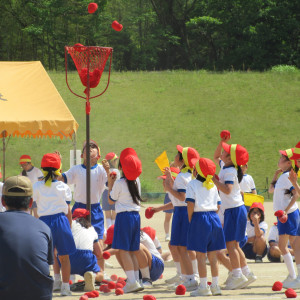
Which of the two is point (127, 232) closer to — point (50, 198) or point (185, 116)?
point (50, 198)

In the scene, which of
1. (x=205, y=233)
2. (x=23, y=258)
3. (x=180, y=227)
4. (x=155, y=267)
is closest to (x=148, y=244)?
(x=155, y=267)

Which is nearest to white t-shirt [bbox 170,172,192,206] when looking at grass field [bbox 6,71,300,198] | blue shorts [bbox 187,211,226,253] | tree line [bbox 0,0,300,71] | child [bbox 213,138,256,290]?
child [bbox 213,138,256,290]

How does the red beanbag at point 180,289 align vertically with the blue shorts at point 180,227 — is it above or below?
below

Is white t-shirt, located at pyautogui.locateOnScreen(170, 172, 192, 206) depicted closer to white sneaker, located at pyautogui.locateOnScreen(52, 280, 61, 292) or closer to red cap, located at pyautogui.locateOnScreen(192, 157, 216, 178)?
red cap, located at pyautogui.locateOnScreen(192, 157, 216, 178)

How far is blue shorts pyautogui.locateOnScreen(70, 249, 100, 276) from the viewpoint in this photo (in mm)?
7824

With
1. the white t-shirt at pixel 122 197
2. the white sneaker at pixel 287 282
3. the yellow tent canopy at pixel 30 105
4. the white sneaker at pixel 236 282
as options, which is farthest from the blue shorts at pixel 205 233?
the yellow tent canopy at pixel 30 105

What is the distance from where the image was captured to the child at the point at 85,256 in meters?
7.77

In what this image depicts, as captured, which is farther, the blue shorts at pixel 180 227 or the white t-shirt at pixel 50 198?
the blue shorts at pixel 180 227

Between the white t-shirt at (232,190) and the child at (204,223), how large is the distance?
0.42 m

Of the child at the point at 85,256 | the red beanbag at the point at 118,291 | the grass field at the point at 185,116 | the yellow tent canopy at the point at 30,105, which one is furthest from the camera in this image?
the grass field at the point at 185,116

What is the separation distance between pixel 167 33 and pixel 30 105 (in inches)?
1873

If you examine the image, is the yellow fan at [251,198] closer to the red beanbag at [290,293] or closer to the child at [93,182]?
the child at [93,182]

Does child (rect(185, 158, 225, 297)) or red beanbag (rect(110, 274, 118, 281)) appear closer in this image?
child (rect(185, 158, 225, 297))

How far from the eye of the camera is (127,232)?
764 cm
